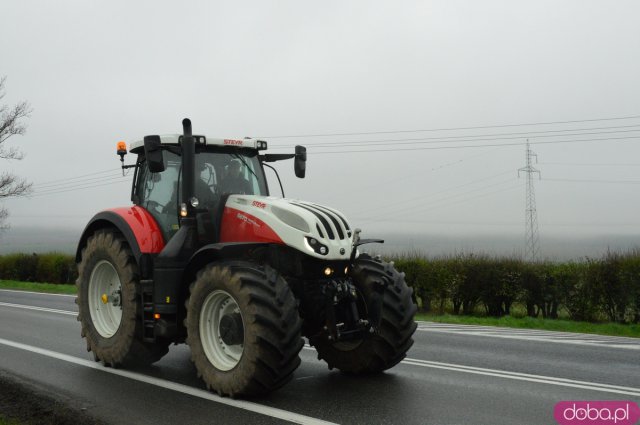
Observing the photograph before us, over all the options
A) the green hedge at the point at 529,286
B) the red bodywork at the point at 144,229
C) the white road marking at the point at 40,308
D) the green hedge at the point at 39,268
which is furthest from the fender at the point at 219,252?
the green hedge at the point at 39,268

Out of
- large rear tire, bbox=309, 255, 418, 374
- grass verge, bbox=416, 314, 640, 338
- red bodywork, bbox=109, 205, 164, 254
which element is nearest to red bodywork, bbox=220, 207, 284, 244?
red bodywork, bbox=109, 205, 164, 254

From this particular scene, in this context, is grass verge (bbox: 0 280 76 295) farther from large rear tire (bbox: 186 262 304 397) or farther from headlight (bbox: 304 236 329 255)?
headlight (bbox: 304 236 329 255)

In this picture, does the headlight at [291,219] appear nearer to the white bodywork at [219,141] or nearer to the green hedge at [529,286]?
the white bodywork at [219,141]

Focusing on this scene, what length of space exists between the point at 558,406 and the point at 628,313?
12.0m

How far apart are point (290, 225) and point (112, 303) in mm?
3228

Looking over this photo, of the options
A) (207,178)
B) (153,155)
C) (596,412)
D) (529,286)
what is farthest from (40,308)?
(596,412)

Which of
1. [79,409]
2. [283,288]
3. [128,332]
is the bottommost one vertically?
[79,409]

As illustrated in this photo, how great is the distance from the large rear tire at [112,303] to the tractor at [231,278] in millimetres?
17

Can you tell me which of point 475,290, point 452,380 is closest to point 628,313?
point 475,290

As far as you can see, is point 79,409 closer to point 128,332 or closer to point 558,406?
point 128,332

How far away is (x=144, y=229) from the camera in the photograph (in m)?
7.89

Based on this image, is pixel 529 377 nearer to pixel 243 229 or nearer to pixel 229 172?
pixel 243 229

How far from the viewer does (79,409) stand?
244 inches

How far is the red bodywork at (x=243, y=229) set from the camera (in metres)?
6.77
